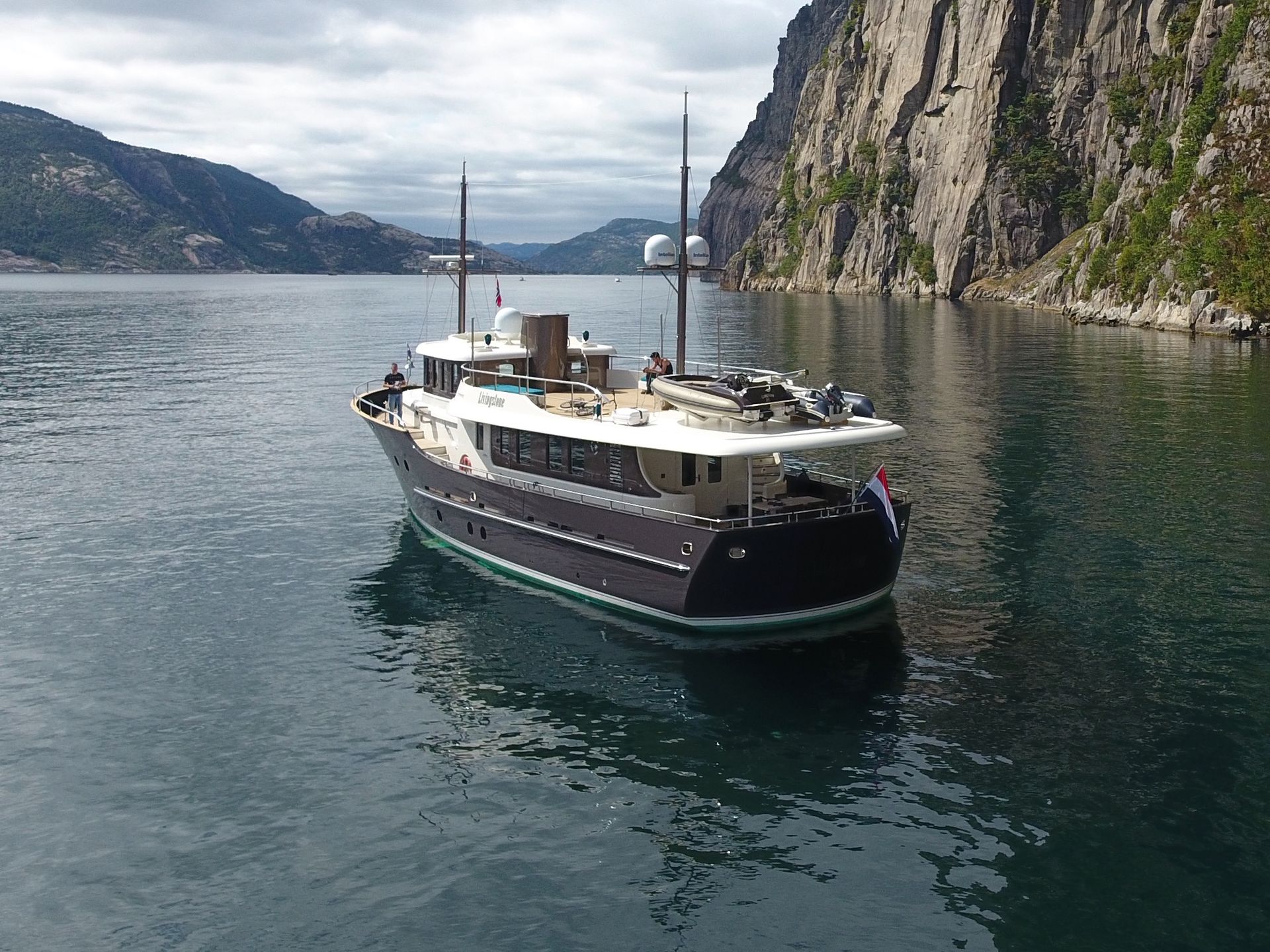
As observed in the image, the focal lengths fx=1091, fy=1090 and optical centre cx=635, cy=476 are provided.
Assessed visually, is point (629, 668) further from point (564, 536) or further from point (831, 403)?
point (831, 403)

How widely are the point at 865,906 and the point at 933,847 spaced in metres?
2.00

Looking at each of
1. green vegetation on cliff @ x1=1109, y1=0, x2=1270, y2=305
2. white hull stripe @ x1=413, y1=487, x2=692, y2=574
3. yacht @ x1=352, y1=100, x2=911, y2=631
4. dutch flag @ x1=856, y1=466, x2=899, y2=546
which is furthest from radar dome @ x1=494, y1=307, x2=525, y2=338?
green vegetation on cliff @ x1=1109, y1=0, x2=1270, y2=305

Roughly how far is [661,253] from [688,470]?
24.2ft

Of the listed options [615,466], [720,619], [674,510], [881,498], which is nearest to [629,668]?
[720,619]

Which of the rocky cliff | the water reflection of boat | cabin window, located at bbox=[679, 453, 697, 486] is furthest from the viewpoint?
the rocky cliff

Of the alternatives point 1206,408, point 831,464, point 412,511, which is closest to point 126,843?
point 412,511

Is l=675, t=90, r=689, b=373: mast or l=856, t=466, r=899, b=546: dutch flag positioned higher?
l=675, t=90, r=689, b=373: mast

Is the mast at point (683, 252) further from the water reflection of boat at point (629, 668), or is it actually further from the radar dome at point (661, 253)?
the water reflection of boat at point (629, 668)

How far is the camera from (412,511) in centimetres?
3591

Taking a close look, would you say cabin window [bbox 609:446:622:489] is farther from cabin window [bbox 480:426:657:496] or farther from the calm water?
the calm water

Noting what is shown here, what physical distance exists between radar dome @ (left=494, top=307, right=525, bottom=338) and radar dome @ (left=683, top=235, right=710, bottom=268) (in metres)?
6.71

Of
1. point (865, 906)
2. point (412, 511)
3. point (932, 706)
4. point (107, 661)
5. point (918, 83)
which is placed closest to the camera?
point (865, 906)

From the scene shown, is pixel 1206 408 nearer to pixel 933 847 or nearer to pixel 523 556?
pixel 523 556

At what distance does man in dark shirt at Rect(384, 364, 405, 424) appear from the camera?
38.4 m
